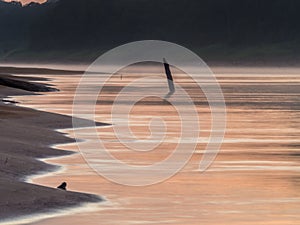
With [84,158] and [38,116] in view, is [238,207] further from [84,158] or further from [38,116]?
[38,116]

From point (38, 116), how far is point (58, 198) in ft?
75.5

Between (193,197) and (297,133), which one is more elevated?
(297,133)

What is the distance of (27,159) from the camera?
1148 inches

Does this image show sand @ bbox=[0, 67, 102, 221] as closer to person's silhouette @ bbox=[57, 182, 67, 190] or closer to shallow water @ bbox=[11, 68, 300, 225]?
person's silhouette @ bbox=[57, 182, 67, 190]

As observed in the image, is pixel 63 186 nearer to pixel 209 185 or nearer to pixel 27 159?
pixel 209 185

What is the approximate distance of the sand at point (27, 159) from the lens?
71.6 ft

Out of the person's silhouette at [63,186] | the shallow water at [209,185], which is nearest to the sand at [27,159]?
the person's silhouette at [63,186]

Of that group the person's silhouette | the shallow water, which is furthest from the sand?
the shallow water

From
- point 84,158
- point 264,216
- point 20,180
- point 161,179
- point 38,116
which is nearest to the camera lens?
point 264,216

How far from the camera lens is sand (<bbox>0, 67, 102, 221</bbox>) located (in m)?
21.8

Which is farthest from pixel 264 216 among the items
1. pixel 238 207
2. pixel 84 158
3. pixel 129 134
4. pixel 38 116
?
pixel 38 116

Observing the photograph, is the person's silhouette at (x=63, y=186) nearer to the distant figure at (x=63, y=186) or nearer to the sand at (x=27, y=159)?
the distant figure at (x=63, y=186)

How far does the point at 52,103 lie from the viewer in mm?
61375

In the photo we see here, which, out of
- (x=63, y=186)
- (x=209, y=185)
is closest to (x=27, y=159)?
(x=63, y=186)
